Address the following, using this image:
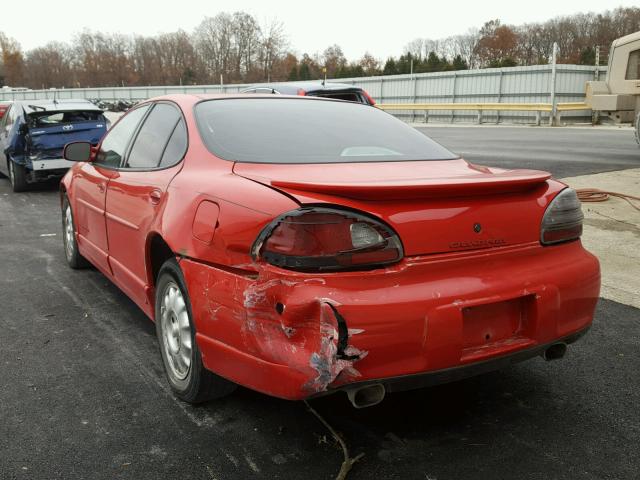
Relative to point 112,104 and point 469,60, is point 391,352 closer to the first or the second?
point 112,104

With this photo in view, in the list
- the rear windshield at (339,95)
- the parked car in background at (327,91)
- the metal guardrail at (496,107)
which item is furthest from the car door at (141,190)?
the metal guardrail at (496,107)

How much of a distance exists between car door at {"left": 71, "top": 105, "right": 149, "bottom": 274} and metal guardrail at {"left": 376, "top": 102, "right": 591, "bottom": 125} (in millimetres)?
20872

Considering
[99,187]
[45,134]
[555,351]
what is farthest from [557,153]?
[555,351]

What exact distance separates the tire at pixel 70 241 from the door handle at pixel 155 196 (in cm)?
229

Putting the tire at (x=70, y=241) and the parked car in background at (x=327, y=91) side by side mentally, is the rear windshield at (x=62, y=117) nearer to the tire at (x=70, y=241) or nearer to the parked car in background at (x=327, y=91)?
the parked car in background at (x=327, y=91)

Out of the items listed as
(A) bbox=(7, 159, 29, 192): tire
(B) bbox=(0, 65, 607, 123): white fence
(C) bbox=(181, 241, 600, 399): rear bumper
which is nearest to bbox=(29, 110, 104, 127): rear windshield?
(A) bbox=(7, 159, 29, 192): tire

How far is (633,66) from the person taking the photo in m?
14.1

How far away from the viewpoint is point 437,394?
3.04 m

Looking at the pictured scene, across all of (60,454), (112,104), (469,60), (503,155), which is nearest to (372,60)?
(469,60)

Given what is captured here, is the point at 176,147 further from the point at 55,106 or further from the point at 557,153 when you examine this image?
the point at 557,153

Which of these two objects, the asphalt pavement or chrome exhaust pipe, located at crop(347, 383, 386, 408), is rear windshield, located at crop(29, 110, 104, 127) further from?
chrome exhaust pipe, located at crop(347, 383, 386, 408)

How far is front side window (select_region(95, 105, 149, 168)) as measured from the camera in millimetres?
4031

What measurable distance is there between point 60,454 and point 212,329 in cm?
82

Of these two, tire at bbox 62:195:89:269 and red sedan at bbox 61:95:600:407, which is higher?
red sedan at bbox 61:95:600:407
